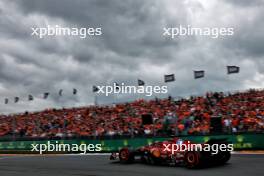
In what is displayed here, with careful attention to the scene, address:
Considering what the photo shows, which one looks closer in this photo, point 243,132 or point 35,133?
point 243,132

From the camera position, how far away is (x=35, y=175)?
1161cm

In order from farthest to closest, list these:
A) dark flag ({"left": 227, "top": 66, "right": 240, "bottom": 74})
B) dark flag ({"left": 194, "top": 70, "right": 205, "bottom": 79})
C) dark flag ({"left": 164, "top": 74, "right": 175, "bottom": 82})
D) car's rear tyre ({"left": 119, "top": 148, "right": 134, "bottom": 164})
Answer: dark flag ({"left": 164, "top": 74, "right": 175, "bottom": 82})
dark flag ({"left": 194, "top": 70, "right": 205, "bottom": 79})
dark flag ({"left": 227, "top": 66, "right": 240, "bottom": 74})
car's rear tyre ({"left": 119, "top": 148, "right": 134, "bottom": 164})

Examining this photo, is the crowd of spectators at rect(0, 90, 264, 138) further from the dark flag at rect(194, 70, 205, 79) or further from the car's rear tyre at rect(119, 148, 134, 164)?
the car's rear tyre at rect(119, 148, 134, 164)

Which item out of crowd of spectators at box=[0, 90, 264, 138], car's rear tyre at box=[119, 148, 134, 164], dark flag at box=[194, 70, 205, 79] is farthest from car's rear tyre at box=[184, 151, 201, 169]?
dark flag at box=[194, 70, 205, 79]

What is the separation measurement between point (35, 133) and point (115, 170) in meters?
19.1

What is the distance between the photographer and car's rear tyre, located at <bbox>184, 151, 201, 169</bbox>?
12.2 metres

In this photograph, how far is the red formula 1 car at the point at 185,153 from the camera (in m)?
12.2

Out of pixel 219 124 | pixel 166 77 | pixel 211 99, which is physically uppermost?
pixel 166 77

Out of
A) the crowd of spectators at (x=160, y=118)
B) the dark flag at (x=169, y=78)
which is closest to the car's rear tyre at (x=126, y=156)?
the crowd of spectators at (x=160, y=118)

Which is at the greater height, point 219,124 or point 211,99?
point 211,99

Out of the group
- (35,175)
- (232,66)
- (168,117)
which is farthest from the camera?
(232,66)

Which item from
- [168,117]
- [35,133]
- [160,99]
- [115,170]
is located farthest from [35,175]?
[35,133]

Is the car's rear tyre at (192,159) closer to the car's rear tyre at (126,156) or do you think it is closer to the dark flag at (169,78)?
the car's rear tyre at (126,156)

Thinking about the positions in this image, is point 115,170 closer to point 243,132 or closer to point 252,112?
point 243,132
